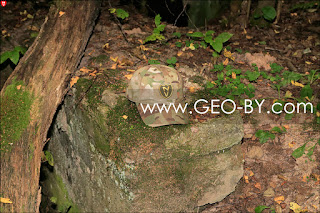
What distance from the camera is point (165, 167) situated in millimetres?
3434

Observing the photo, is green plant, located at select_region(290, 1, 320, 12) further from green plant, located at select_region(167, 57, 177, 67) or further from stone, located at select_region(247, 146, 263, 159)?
stone, located at select_region(247, 146, 263, 159)

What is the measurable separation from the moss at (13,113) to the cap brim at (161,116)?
4.91 feet

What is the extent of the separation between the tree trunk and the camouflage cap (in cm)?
121

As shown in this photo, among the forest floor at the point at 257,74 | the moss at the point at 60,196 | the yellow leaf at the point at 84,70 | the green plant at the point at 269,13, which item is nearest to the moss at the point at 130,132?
the forest floor at the point at 257,74

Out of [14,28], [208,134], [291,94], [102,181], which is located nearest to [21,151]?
[102,181]

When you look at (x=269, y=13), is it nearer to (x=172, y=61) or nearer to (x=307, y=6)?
(x=307, y=6)

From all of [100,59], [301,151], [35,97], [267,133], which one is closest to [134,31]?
[100,59]

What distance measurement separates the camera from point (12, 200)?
3646 millimetres

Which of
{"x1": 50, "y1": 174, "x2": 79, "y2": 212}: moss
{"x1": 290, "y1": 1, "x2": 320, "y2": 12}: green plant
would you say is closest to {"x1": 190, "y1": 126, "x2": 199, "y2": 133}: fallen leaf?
{"x1": 50, "y1": 174, "x2": 79, "y2": 212}: moss

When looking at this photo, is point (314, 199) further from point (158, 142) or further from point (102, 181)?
point (102, 181)

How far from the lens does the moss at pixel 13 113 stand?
12.5 feet

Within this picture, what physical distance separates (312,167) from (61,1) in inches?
167

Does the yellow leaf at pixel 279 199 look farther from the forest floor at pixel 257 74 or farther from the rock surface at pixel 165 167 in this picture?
the rock surface at pixel 165 167

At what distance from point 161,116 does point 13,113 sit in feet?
6.26
